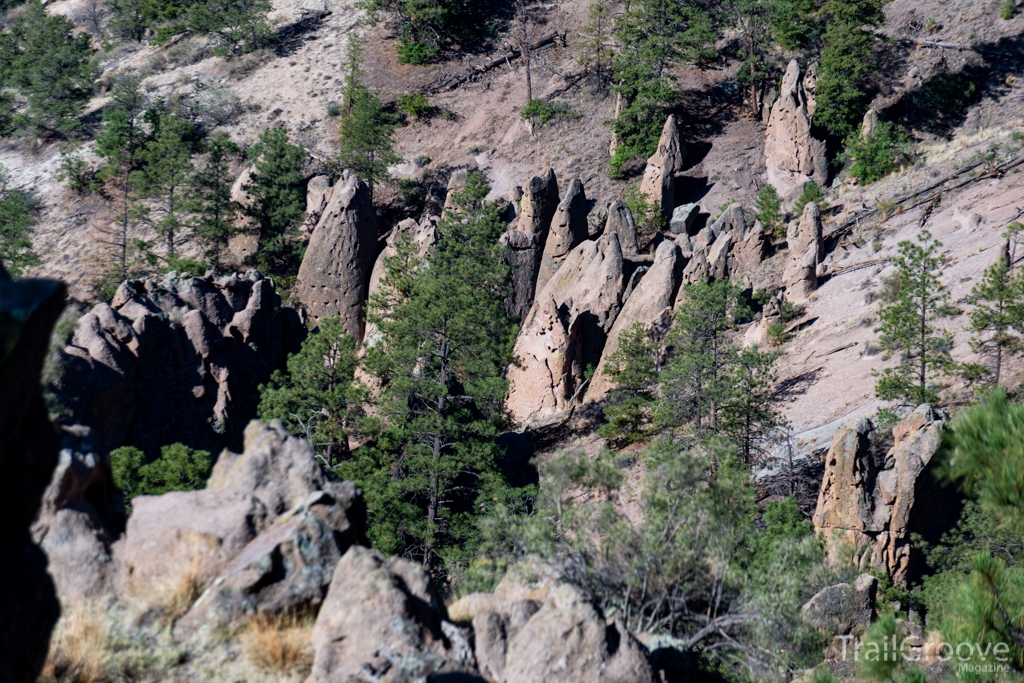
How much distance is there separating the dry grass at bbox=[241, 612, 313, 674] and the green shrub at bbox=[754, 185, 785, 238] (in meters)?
43.8

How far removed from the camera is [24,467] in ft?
22.1

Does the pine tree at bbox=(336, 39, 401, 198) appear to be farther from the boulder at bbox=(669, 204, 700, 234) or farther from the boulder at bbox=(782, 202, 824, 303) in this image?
the boulder at bbox=(782, 202, 824, 303)

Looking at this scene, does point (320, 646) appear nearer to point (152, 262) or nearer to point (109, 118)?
point (152, 262)

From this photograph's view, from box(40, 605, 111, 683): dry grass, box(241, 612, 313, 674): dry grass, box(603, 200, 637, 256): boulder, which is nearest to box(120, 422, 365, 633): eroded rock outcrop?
box(241, 612, 313, 674): dry grass

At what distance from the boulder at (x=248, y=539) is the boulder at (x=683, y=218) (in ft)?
145

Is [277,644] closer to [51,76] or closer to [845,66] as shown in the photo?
[845,66]

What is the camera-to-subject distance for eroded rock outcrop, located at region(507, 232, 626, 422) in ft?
139

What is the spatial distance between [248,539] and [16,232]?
55.3 metres

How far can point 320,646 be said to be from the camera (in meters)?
9.52

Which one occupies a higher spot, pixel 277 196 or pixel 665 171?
pixel 277 196

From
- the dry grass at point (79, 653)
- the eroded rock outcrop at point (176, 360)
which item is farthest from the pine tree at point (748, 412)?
the dry grass at point (79, 653)

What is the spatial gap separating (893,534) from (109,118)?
200 ft

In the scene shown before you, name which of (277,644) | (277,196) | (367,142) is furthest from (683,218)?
(277,644)

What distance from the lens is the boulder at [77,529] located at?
977cm
